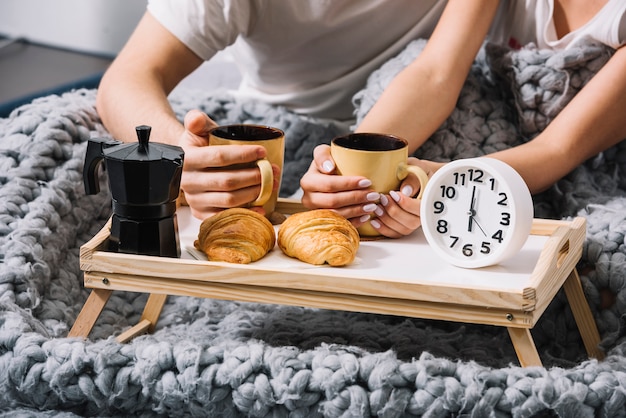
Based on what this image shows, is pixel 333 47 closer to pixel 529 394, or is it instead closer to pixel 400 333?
pixel 400 333

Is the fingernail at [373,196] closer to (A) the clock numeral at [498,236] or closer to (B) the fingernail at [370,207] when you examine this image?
(B) the fingernail at [370,207]

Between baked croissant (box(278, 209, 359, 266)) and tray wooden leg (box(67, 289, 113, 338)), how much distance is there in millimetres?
192

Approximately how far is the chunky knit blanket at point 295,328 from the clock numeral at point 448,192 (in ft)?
0.55

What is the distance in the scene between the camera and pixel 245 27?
1415mm

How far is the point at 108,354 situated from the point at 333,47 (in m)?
0.81

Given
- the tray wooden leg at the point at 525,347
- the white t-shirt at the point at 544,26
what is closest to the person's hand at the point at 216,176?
the tray wooden leg at the point at 525,347

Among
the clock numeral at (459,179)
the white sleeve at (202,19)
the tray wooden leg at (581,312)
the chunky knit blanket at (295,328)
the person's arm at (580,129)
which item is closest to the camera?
the chunky knit blanket at (295,328)

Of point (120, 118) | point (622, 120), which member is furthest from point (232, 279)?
point (622, 120)

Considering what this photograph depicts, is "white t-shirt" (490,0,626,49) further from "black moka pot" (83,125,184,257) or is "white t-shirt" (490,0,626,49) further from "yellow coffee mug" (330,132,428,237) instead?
"black moka pot" (83,125,184,257)

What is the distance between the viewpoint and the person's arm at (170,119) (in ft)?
3.13

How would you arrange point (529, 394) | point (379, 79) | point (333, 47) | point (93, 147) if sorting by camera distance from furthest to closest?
1. point (333, 47)
2. point (379, 79)
3. point (93, 147)
4. point (529, 394)

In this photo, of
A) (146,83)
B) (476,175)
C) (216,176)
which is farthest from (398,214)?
(146,83)

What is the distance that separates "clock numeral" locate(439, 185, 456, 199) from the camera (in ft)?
2.92

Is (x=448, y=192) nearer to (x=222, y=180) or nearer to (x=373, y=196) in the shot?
(x=373, y=196)
